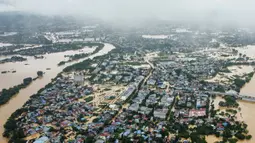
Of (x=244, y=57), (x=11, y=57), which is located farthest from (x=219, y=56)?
(x=11, y=57)

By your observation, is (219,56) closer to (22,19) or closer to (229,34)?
(229,34)

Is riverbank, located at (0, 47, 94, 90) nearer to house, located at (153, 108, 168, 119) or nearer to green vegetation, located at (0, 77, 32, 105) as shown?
green vegetation, located at (0, 77, 32, 105)


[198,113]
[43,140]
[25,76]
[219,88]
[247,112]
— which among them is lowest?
[43,140]

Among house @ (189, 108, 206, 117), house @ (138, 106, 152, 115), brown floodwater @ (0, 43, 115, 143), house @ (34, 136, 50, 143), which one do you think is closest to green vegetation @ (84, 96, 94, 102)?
house @ (138, 106, 152, 115)

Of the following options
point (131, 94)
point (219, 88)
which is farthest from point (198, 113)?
point (131, 94)

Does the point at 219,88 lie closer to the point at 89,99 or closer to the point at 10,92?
the point at 89,99

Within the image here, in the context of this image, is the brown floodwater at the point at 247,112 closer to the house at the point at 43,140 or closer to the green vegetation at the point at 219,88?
the green vegetation at the point at 219,88
